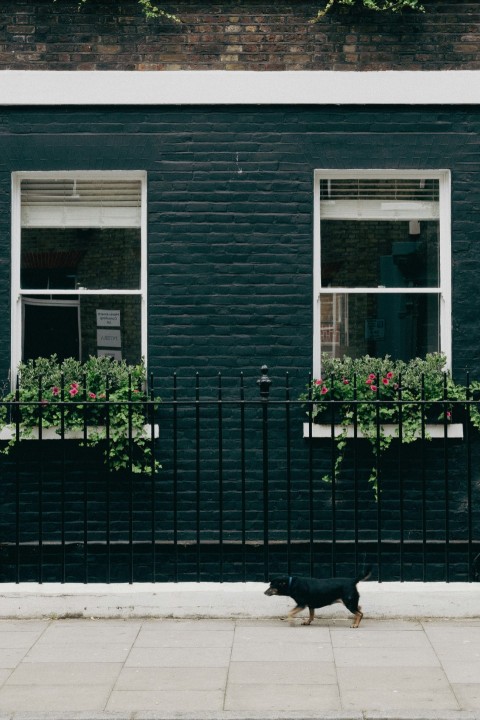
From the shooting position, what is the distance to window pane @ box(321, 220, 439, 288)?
954 cm

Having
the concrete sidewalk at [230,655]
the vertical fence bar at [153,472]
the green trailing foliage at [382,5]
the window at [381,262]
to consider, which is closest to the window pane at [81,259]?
the vertical fence bar at [153,472]

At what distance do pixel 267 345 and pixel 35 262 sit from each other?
2.27 meters

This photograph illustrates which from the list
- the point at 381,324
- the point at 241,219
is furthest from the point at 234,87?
the point at 381,324

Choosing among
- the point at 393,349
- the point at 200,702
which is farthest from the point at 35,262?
the point at 200,702

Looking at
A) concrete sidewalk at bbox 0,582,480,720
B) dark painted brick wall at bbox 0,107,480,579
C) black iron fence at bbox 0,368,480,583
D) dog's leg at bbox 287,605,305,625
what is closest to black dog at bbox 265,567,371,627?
dog's leg at bbox 287,605,305,625

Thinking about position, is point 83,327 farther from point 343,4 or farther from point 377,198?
point 343,4

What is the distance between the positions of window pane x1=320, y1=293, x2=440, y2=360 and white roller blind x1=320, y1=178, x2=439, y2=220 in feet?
2.44

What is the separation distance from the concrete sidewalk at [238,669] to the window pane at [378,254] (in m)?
3.16

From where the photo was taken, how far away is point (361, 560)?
929cm

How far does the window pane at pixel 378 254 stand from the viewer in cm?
954

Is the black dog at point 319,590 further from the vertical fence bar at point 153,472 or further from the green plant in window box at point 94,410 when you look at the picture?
the green plant in window box at point 94,410

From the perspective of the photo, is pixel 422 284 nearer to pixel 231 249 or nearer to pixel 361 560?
pixel 231 249

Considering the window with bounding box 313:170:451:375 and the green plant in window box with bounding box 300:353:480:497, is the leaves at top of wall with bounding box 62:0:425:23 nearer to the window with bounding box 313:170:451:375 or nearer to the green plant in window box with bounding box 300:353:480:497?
the window with bounding box 313:170:451:375

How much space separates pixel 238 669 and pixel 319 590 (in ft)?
3.74
